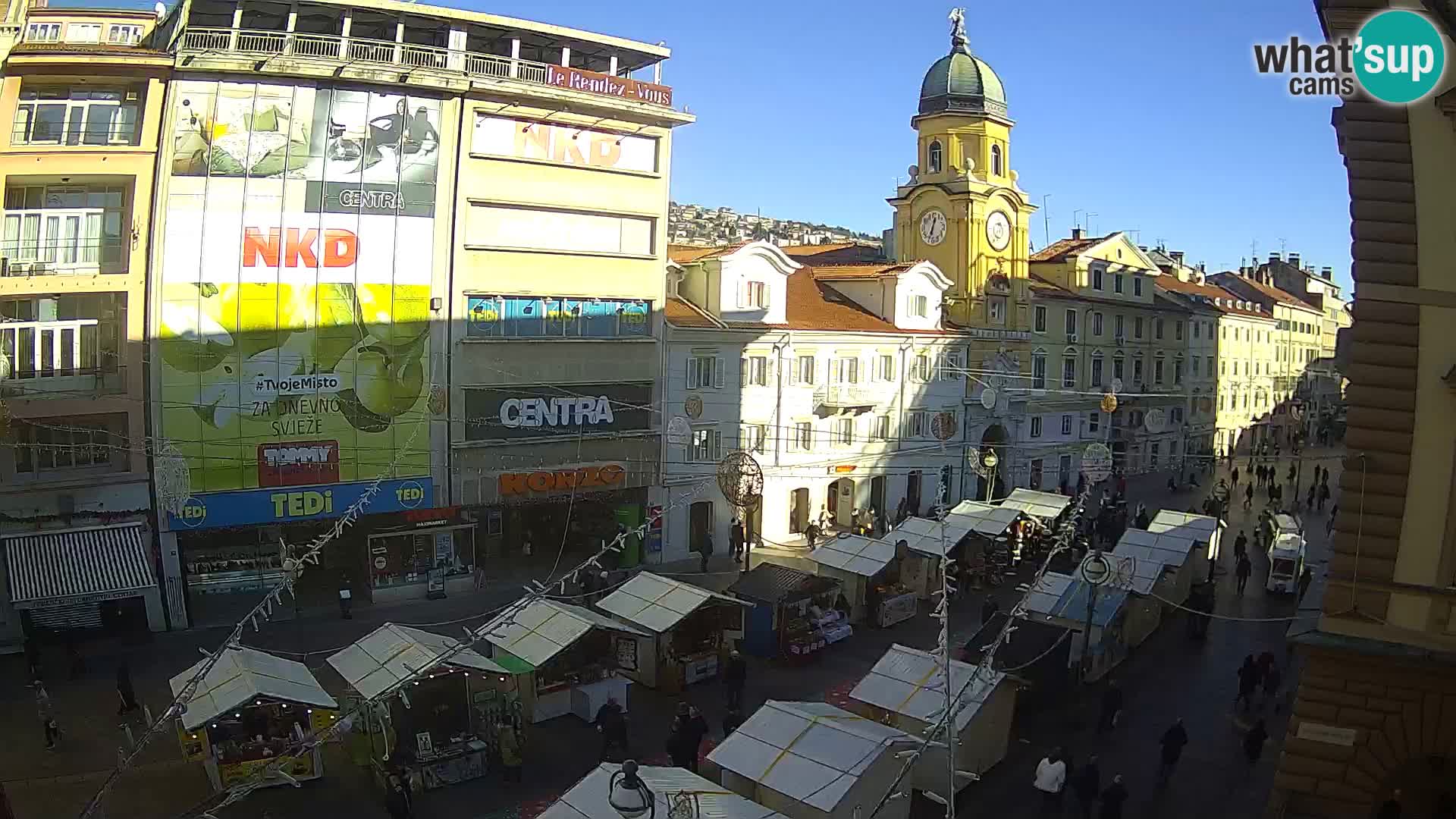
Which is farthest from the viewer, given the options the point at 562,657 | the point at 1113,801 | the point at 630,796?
the point at 562,657

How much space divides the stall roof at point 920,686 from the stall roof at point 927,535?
1050 centimetres

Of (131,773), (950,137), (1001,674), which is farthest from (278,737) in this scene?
(950,137)

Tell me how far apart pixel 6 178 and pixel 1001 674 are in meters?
25.1

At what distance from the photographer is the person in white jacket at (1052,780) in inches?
656

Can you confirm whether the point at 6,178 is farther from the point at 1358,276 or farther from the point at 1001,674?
the point at 1358,276

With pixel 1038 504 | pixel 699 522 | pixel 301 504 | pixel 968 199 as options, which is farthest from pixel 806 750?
pixel 968 199

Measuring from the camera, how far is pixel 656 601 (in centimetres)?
2286

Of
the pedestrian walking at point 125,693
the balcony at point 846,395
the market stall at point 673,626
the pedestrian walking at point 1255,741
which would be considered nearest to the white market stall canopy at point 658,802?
the market stall at point 673,626

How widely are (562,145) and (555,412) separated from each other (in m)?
8.14

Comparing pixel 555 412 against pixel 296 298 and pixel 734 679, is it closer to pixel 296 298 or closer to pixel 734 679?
pixel 296 298

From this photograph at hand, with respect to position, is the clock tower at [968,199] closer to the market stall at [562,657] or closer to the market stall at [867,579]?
the market stall at [867,579]

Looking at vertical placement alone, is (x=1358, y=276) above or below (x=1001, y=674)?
above

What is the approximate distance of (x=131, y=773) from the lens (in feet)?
58.9

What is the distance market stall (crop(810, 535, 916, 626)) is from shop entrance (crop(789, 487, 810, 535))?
1169 centimetres
